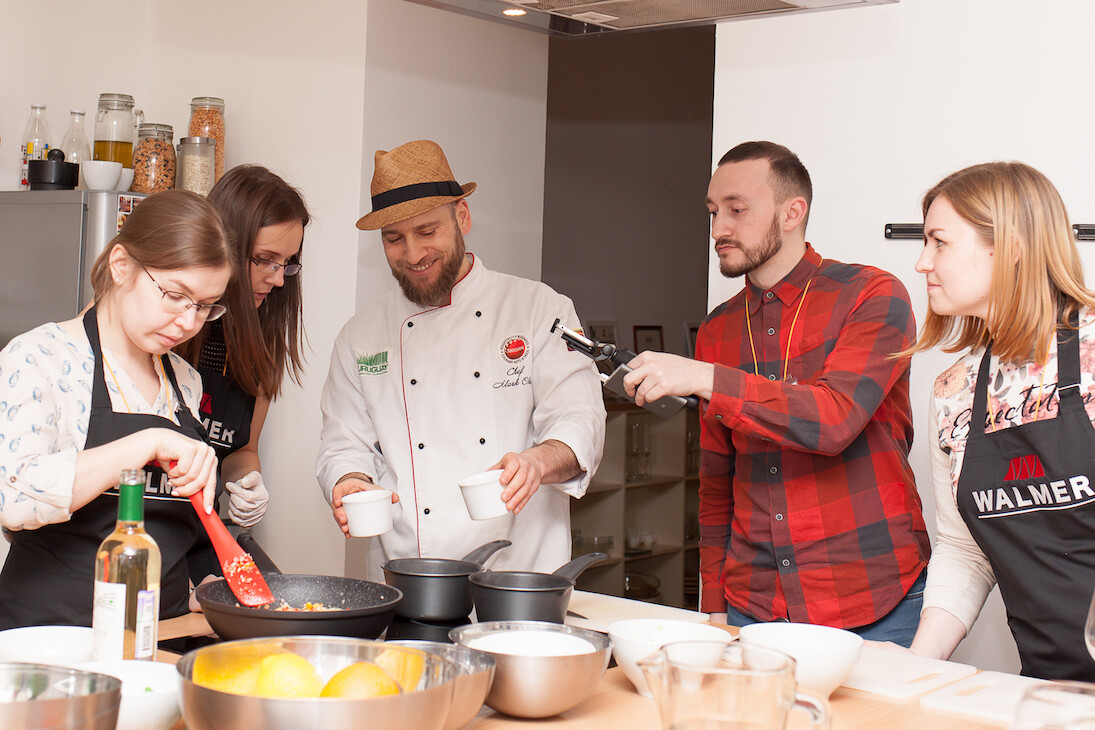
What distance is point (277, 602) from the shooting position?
1.44 meters

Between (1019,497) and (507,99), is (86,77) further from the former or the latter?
(1019,497)

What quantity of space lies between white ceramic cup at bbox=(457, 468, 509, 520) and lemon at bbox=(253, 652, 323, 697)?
2.26 feet

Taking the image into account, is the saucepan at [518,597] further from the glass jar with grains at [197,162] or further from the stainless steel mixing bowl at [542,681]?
the glass jar with grains at [197,162]

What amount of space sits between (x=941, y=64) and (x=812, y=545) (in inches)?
44.0

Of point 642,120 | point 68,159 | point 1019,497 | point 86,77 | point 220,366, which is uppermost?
point 642,120

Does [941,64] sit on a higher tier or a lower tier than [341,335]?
higher

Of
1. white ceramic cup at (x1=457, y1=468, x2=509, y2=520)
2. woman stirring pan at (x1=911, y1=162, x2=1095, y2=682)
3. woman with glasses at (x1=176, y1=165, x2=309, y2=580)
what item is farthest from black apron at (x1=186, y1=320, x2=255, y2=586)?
woman stirring pan at (x1=911, y1=162, x2=1095, y2=682)

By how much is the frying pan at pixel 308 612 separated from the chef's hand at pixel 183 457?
14 cm

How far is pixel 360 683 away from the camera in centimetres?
99

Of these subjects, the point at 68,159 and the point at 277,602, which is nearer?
the point at 277,602

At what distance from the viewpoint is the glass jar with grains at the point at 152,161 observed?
10.1ft

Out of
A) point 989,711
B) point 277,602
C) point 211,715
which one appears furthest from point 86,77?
point 989,711

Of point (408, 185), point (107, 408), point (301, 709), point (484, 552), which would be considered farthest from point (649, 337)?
point (301, 709)

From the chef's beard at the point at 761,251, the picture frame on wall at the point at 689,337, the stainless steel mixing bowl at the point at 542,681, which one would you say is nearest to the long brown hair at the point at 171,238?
the stainless steel mixing bowl at the point at 542,681
